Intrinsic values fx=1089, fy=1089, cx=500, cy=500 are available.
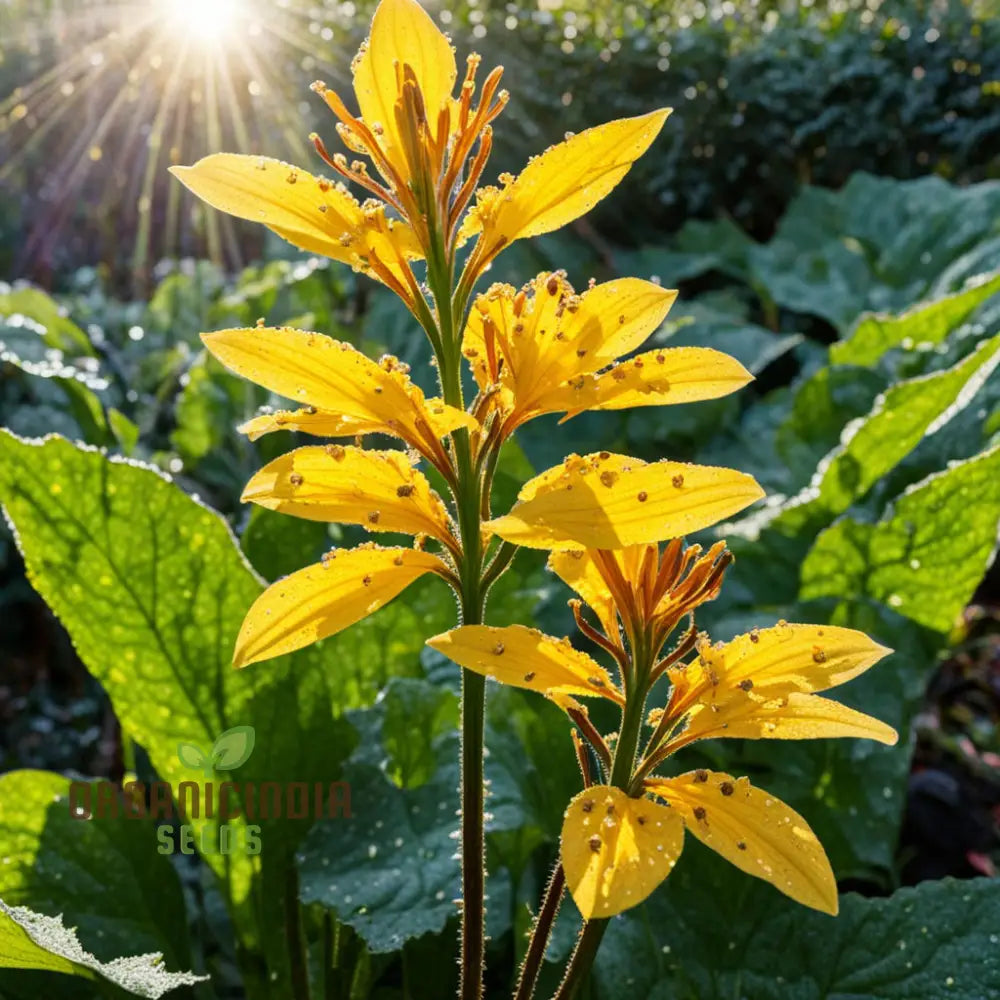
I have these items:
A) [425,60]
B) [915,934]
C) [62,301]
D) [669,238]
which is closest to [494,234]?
[425,60]

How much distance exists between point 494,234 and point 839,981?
864mm

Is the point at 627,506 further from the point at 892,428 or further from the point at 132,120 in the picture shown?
the point at 132,120

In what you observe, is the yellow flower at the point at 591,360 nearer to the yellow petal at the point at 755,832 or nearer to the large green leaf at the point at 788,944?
the yellow petal at the point at 755,832

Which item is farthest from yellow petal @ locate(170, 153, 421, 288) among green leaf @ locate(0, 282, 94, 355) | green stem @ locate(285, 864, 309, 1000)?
green leaf @ locate(0, 282, 94, 355)

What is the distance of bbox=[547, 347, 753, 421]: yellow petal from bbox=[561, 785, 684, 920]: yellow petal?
28cm

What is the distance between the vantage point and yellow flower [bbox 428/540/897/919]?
723mm

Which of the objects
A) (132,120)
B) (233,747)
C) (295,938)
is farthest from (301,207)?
(132,120)

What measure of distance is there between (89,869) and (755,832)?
903 millimetres

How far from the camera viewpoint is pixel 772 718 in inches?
31.3

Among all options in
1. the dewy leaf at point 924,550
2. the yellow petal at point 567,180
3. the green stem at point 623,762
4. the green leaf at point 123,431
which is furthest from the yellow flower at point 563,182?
the green leaf at point 123,431

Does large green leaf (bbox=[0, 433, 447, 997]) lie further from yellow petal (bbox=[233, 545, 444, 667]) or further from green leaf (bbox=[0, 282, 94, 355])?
green leaf (bbox=[0, 282, 94, 355])

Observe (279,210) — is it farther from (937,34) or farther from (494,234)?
(937,34)

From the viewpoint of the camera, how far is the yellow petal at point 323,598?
776 millimetres

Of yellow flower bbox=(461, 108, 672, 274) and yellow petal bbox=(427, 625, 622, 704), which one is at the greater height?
yellow flower bbox=(461, 108, 672, 274)
